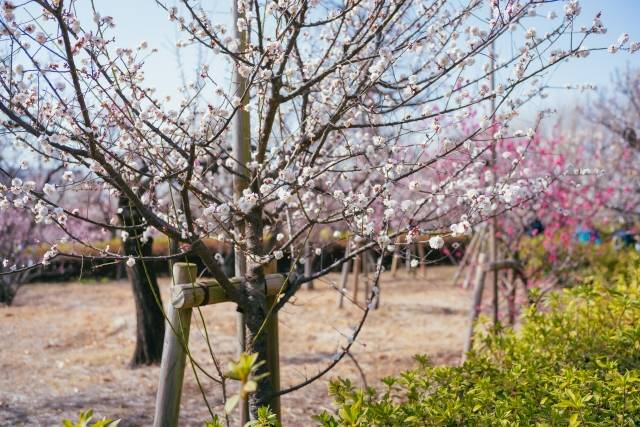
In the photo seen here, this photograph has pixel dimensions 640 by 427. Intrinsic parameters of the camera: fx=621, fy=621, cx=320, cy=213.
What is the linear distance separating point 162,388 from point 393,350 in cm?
448

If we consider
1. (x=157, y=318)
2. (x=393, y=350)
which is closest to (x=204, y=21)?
(x=157, y=318)

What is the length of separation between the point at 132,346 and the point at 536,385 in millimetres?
5438

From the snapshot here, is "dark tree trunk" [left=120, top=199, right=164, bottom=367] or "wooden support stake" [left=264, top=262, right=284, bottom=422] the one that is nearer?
"wooden support stake" [left=264, top=262, right=284, bottom=422]

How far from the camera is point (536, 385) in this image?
98.8 inches

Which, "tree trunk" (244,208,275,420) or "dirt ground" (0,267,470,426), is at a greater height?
"tree trunk" (244,208,275,420)

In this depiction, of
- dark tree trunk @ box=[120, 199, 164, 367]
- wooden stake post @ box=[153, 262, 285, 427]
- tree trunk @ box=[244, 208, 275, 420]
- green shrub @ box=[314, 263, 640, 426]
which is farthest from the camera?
dark tree trunk @ box=[120, 199, 164, 367]

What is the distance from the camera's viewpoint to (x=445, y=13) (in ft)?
10.8

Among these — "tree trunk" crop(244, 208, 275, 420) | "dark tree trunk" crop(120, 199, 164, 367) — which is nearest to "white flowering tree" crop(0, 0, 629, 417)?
"tree trunk" crop(244, 208, 275, 420)

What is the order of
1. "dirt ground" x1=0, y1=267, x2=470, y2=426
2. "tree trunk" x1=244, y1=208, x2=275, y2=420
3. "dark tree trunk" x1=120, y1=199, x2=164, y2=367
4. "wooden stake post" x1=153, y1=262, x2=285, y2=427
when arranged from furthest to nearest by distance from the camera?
1. "dark tree trunk" x1=120, y1=199, x2=164, y2=367
2. "dirt ground" x1=0, y1=267, x2=470, y2=426
3. "tree trunk" x1=244, y1=208, x2=275, y2=420
4. "wooden stake post" x1=153, y1=262, x2=285, y2=427

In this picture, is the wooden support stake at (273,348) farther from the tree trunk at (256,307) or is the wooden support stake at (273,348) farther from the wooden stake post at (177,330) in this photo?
the wooden stake post at (177,330)

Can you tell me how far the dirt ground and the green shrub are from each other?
773 millimetres

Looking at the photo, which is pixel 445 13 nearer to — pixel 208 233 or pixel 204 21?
pixel 204 21

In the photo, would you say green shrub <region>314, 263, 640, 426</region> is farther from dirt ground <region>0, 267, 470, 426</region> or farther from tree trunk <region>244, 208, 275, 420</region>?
dirt ground <region>0, 267, 470, 426</region>

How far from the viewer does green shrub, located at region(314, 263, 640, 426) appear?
2.09 metres
